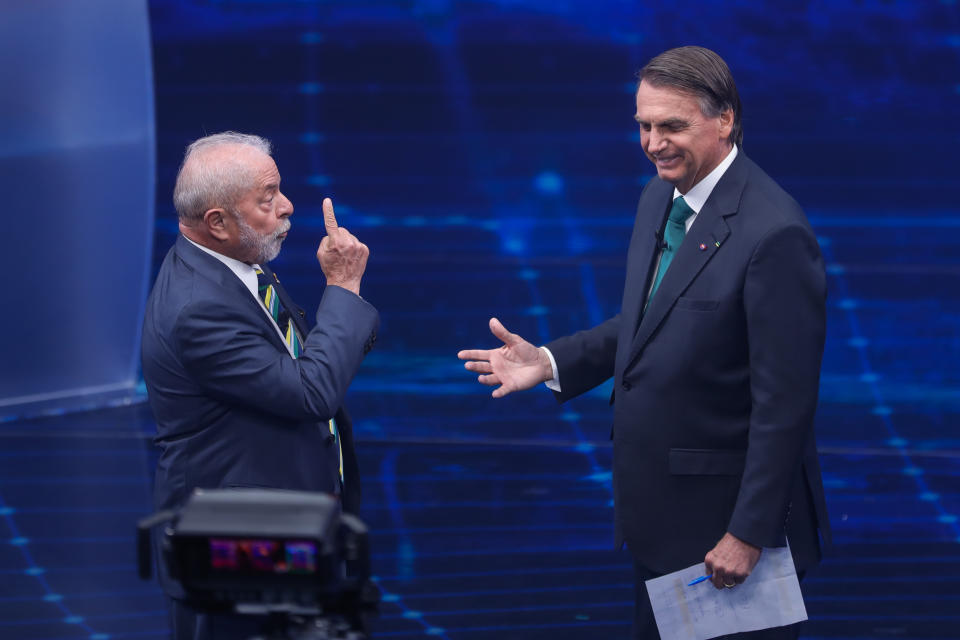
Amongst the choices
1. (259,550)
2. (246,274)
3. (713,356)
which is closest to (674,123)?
(713,356)

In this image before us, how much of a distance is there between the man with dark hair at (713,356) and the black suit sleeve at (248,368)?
508 mm

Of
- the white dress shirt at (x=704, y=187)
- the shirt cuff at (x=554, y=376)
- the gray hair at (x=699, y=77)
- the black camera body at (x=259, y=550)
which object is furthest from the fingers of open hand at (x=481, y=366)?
the black camera body at (x=259, y=550)

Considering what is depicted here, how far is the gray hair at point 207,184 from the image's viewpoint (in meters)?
1.88

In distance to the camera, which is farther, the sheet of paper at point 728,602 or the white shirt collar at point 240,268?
the white shirt collar at point 240,268

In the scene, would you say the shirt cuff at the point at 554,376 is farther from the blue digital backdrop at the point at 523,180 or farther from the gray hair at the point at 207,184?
the blue digital backdrop at the point at 523,180

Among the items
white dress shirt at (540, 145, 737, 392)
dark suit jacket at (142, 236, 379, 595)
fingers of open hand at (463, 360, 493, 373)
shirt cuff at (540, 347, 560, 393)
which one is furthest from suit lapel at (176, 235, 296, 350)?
white dress shirt at (540, 145, 737, 392)

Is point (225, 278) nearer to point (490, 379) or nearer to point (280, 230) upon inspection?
point (280, 230)

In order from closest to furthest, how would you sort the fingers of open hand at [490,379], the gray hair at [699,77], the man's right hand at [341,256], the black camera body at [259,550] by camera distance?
the black camera body at [259,550] < the gray hair at [699,77] < the man's right hand at [341,256] < the fingers of open hand at [490,379]

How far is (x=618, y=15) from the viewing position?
15.4 feet

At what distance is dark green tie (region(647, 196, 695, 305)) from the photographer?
6.22 ft

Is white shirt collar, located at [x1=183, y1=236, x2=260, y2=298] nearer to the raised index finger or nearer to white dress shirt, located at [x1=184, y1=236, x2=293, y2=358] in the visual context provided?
white dress shirt, located at [x1=184, y1=236, x2=293, y2=358]

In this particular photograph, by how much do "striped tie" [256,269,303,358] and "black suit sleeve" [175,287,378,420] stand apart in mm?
130

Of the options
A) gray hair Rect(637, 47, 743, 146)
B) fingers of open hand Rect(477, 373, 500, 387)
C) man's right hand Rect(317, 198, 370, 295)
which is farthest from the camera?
fingers of open hand Rect(477, 373, 500, 387)

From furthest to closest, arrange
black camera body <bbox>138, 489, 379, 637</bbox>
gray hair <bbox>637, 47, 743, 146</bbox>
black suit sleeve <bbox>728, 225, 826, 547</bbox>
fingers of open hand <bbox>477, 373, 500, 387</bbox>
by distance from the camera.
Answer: fingers of open hand <bbox>477, 373, 500, 387</bbox>
gray hair <bbox>637, 47, 743, 146</bbox>
black suit sleeve <bbox>728, 225, 826, 547</bbox>
black camera body <bbox>138, 489, 379, 637</bbox>
